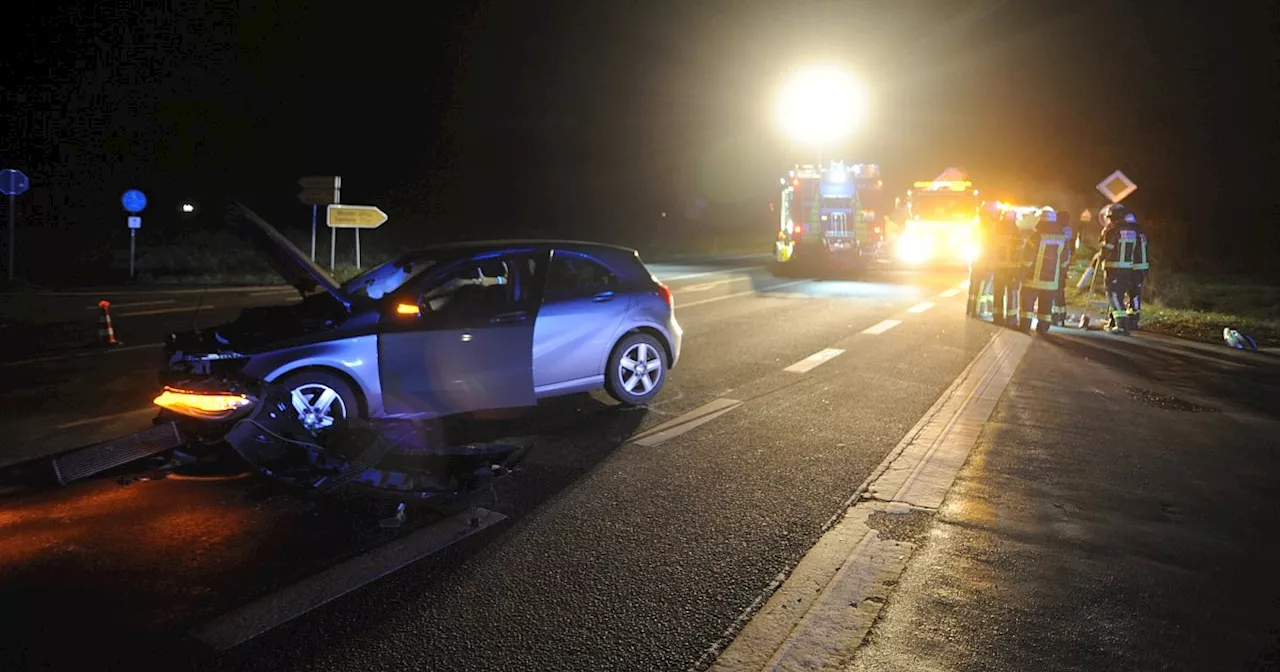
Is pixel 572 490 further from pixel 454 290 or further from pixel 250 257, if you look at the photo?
pixel 250 257

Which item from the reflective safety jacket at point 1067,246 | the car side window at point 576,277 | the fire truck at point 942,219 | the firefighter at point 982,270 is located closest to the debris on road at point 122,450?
the car side window at point 576,277

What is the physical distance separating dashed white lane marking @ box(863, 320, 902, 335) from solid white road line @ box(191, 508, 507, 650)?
9364 millimetres

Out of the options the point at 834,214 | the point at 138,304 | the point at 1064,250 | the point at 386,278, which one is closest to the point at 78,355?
the point at 386,278

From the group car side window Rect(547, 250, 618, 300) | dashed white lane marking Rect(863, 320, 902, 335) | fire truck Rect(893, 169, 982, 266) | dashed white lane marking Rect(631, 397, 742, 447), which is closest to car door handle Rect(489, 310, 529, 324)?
car side window Rect(547, 250, 618, 300)

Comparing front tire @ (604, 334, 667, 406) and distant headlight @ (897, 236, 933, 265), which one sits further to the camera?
distant headlight @ (897, 236, 933, 265)

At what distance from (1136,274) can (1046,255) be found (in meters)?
1.36

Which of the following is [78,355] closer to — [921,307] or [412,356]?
[412,356]

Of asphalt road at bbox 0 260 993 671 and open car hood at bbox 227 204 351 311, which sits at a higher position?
open car hood at bbox 227 204 351 311

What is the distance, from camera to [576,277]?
727 cm

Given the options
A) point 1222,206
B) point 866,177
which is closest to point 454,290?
point 866,177

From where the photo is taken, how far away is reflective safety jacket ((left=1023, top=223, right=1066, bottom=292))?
1297 cm

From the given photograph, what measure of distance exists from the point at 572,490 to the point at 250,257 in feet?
87.8

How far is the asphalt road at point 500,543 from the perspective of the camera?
11.2ft

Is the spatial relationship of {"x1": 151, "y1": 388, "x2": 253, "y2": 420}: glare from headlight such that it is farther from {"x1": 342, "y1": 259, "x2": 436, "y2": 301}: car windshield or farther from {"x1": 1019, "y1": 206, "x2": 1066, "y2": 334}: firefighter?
{"x1": 1019, "y1": 206, "x2": 1066, "y2": 334}: firefighter
